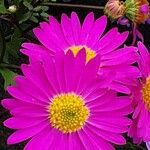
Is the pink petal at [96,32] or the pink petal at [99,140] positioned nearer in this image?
the pink petal at [99,140]

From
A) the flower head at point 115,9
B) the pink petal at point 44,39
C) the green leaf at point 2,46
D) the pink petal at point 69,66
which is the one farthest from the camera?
the green leaf at point 2,46

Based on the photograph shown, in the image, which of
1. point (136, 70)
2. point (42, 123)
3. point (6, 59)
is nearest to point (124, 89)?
point (136, 70)

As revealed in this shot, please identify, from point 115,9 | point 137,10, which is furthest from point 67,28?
point 137,10

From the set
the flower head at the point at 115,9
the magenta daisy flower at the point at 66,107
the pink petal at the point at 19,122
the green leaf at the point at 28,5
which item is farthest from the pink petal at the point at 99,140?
the green leaf at the point at 28,5

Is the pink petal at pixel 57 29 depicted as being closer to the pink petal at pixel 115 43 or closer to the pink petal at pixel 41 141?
the pink petal at pixel 115 43

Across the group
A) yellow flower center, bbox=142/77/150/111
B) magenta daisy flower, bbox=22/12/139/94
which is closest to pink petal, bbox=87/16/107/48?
magenta daisy flower, bbox=22/12/139/94

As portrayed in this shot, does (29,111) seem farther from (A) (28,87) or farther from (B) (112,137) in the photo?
(B) (112,137)
